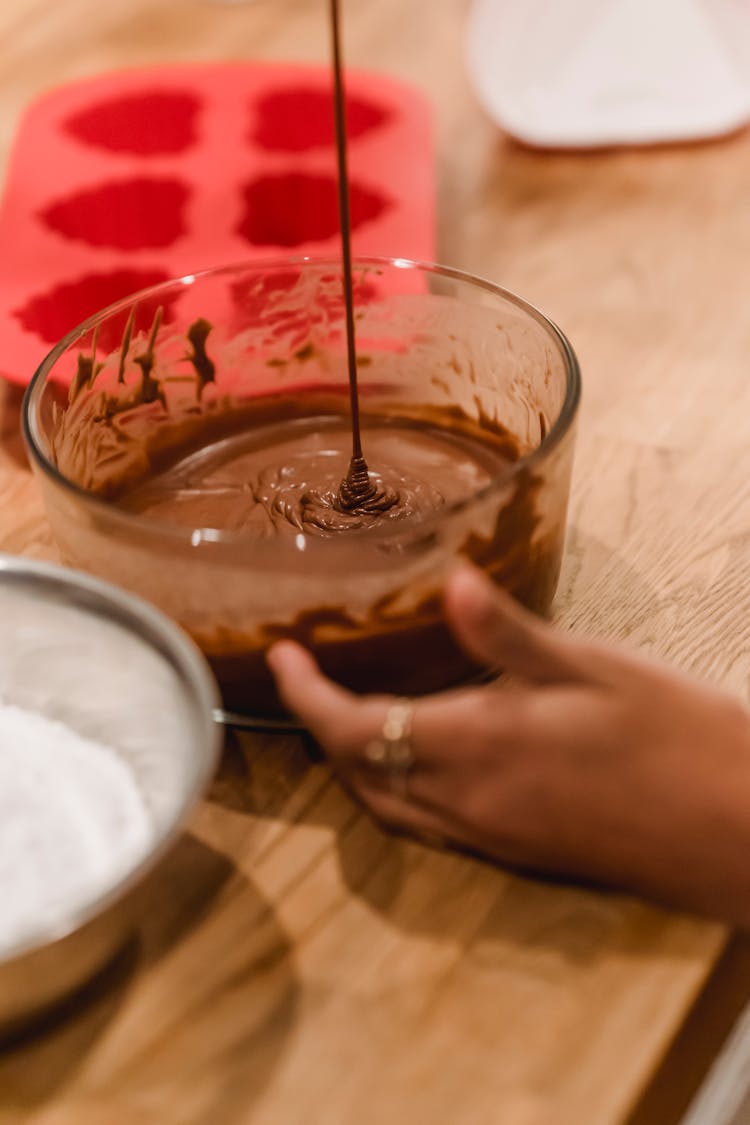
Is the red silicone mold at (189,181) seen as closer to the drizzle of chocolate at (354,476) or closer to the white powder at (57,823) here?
the drizzle of chocolate at (354,476)

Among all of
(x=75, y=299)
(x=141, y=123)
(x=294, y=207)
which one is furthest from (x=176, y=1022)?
(x=141, y=123)

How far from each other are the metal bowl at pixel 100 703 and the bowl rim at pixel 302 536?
1.4 inches

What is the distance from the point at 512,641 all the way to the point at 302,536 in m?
0.16

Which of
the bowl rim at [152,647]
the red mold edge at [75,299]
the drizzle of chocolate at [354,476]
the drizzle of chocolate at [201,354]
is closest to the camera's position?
the bowl rim at [152,647]

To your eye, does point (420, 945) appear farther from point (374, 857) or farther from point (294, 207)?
point (294, 207)

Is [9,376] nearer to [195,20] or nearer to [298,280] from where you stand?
[298,280]

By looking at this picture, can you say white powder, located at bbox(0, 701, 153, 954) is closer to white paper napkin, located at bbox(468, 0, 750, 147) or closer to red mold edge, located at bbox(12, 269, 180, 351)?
red mold edge, located at bbox(12, 269, 180, 351)

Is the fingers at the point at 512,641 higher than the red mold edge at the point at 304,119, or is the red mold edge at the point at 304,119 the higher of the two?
the fingers at the point at 512,641

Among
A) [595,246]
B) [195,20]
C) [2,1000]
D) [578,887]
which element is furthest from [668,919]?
[195,20]

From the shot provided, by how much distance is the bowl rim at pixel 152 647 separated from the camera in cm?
46

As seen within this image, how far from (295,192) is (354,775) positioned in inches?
27.9

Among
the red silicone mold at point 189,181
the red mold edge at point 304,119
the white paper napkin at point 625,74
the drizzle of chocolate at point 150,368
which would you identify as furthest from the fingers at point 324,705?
the white paper napkin at point 625,74

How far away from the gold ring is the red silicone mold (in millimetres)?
492

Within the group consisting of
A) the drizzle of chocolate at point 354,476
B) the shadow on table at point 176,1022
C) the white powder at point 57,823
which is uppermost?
the drizzle of chocolate at point 354,476
